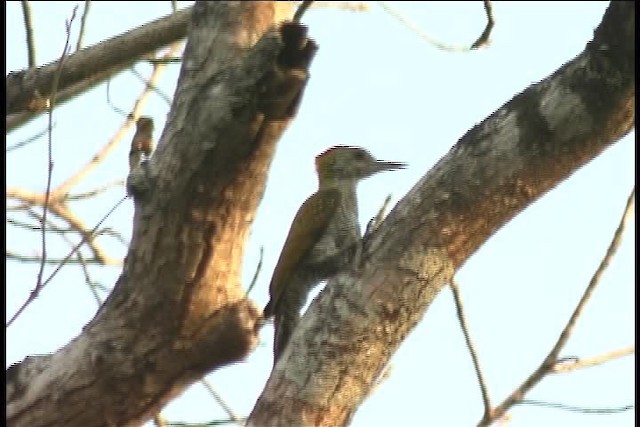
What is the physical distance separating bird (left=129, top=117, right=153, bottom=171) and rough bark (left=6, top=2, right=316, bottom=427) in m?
0.34

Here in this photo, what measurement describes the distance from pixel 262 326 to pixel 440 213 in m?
0.99

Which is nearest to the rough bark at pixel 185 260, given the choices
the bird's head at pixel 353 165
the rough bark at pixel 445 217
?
the rough bark at pixel 445 217

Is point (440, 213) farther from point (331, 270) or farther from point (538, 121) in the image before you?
point (331, 270)

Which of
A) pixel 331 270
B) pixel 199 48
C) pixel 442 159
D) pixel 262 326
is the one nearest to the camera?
pixel 442 159

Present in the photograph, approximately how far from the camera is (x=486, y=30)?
3.65 metres

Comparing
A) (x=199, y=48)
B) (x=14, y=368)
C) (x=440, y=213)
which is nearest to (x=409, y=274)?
(x=440, y=213)

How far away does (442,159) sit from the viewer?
2.78 m

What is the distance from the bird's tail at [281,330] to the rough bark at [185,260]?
541mm

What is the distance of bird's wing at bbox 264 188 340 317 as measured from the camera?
433 cm

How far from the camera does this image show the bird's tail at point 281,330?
147 inches

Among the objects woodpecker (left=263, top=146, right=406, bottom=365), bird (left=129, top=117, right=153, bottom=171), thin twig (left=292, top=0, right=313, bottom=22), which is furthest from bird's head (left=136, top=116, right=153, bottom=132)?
woodpecker (left=263, top=146, right=406, bottom=365)

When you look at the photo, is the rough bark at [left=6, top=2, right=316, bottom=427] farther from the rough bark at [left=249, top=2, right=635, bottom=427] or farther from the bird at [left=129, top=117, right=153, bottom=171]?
the rough bark at [left=249, top=2, right=635, bottom=427]

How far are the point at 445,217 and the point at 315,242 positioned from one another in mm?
1816

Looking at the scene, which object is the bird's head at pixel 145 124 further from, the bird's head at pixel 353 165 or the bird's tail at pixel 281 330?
the bird's head at pixel 353 165
